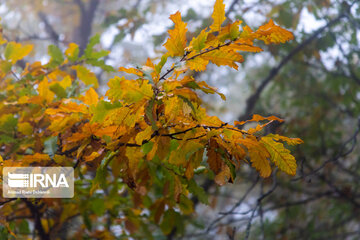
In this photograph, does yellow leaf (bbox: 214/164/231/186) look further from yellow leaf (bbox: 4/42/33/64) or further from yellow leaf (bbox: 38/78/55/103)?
yellow leaf (bbox: 4/42/33/64)

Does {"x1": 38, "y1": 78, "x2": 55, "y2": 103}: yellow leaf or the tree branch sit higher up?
the tree branch

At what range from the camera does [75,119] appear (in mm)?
1084

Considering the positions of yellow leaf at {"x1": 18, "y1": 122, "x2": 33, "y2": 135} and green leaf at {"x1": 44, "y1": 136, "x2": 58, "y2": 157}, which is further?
yellow leaf at {"x1": 18, "y1": 122, "x2": 33, "y2": 135}

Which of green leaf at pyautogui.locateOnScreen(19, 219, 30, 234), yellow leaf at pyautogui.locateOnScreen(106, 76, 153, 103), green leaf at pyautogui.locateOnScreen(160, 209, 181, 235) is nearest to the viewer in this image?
yellow leaf at pyautogui.locateOnScreen(106, 76, 153, 103)

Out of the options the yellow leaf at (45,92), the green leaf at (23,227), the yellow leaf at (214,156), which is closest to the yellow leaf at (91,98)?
the yellow leaf at (45,92)

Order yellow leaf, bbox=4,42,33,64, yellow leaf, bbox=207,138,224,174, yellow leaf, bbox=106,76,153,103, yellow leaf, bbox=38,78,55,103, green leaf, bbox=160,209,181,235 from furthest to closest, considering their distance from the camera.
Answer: green leaf, bbox=160,209,181,235 → yellow leaf, bbox=4,42,33,64 → yellow leaf, bbox=38,78,55,103 → yellow leaf, bbox=207,138,224,174 → yellow leaf, bbox=106,76,153,103

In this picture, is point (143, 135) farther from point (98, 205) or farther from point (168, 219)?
point (98, 205)

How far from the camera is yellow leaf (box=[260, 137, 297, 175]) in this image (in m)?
0.88

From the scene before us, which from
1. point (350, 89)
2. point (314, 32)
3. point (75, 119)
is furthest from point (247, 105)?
point (75, 119)

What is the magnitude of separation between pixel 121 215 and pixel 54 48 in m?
0.97

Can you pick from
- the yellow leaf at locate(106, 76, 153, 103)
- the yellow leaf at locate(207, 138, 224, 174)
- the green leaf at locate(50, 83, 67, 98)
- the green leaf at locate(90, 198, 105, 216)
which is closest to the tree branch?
the green leaf at locate(90, 198, 105, 216)

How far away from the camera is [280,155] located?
2.91 ft

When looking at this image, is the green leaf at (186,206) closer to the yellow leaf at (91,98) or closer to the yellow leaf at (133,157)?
Result: the yellow leaf at (133,157)

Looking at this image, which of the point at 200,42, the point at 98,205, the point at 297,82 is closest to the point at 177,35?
the point at 200,42
